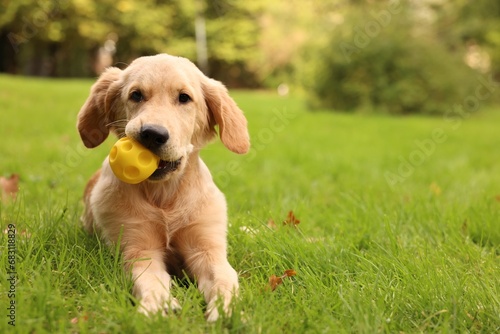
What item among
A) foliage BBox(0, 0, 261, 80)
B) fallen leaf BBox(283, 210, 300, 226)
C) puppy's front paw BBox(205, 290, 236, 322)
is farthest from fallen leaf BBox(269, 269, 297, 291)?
foliage BBox(0, 0, 261, 80)

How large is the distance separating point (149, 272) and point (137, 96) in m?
0.85

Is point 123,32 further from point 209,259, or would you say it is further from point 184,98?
point 209,259

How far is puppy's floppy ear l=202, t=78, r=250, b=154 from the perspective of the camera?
2721 mm

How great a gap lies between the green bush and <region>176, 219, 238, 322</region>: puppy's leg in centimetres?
1210

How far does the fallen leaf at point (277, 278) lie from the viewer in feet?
7.27

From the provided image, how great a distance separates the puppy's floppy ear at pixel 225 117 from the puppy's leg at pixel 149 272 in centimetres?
65

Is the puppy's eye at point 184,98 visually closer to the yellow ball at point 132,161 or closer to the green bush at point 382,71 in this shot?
the yellow ball at point 132,161

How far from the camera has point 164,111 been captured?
2332 mm

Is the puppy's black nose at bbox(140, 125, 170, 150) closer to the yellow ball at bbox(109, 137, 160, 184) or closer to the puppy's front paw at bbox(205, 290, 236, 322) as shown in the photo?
the yellow ball at bbox(109, 137, 160, 184)

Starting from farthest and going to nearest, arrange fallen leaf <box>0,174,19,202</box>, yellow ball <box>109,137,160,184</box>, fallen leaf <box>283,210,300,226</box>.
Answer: fallen leaf <box>0,174,19,202</box>
fallen leaf <box>283,210,300,226</box>
yellow ball <box>109,137,160,184</box>

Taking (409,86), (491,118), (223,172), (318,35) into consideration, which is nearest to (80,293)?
(223,172)

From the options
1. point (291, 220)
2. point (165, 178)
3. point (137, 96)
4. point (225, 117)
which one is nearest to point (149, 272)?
point (165, 178)

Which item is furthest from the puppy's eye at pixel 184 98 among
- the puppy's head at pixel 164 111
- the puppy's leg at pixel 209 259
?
the puppy's leg at pixel 209 259

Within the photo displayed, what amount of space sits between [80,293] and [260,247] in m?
0.93
